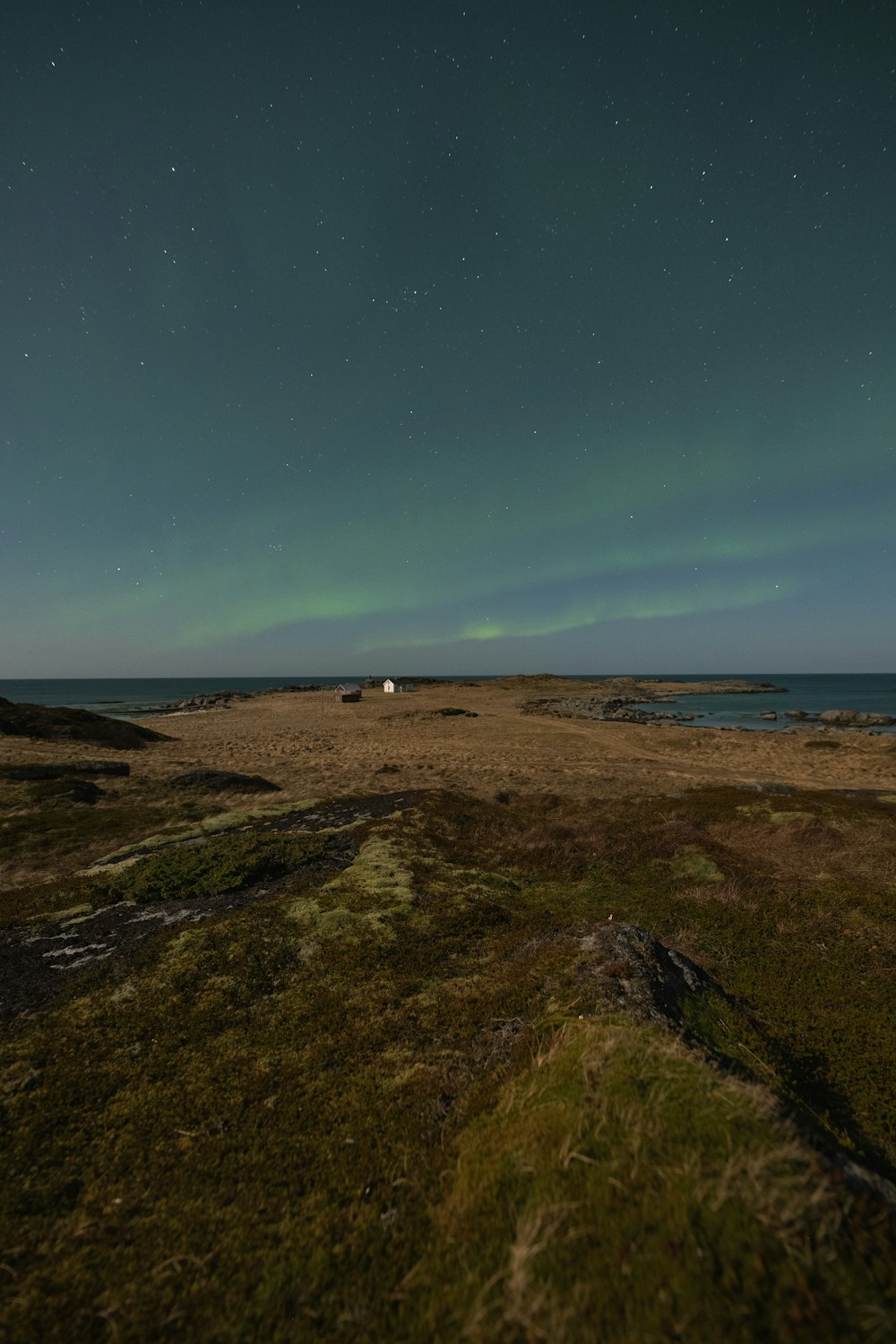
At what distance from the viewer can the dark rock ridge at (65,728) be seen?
38812 millimetres

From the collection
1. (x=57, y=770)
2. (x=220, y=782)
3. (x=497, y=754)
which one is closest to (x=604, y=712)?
(x=497, y=754)

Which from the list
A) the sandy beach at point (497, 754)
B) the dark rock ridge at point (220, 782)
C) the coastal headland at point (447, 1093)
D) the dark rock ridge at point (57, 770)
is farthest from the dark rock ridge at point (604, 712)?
the coastal headland at point (447, 1093)

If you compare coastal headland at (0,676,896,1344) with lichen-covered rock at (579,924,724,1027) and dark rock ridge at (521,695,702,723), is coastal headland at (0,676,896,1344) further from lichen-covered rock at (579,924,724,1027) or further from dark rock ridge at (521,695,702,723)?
dark rock ridge at (521,695,702,723)

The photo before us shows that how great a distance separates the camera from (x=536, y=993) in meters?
5.33

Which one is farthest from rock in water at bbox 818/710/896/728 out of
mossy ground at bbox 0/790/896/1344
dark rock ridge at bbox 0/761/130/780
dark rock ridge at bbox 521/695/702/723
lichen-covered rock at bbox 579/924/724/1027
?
dark rock ridge at bbox 0/761/130/780

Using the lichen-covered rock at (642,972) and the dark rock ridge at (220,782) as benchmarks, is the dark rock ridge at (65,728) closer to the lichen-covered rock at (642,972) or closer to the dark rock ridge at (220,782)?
the dark rock ridge at (220,782)

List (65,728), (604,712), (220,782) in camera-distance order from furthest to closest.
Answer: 1. (604,712)
2. (65,728)
3. (220,782)

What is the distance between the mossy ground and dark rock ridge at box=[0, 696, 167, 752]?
1635 inches

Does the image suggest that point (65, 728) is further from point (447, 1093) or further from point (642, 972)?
point (642, 972)

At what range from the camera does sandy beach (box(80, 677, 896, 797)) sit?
27.9 metres

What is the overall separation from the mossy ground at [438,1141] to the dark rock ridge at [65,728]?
41.5 m

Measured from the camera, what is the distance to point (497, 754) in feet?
130

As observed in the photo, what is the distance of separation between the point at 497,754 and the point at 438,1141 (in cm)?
3641

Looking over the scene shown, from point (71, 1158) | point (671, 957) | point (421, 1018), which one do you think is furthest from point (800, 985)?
point (71, 1158)
